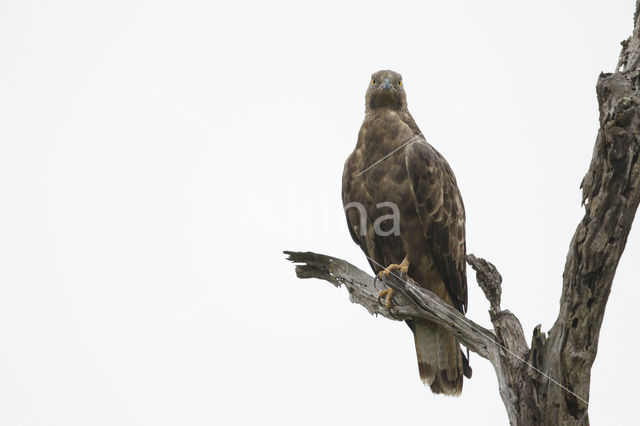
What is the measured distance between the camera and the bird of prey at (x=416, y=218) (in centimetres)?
611

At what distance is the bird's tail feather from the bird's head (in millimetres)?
2314

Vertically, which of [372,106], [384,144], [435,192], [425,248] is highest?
[372,106]

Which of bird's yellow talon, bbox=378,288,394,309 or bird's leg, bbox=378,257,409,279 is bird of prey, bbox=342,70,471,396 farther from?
bird's yellow talon, bbox=378,288,394,309

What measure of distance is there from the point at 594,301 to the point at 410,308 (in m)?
2.07

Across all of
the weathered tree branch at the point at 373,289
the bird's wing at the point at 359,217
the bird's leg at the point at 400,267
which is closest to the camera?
the weathered tree branch at the point at 373,289

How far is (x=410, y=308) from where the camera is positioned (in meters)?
5.66

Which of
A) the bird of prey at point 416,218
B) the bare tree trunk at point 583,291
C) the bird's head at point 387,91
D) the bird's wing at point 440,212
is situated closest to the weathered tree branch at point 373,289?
the bird of prey at point 416,218

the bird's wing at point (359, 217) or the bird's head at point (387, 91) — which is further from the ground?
the bird's head at point (387, 91)

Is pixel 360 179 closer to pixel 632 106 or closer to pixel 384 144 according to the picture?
pixel 384 144

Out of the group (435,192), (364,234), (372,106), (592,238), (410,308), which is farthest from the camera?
(372,106)

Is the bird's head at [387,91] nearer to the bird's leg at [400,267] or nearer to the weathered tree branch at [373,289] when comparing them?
the bird's leg at [400,267]

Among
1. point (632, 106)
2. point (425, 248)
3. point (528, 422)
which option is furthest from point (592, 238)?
point (425, 248)

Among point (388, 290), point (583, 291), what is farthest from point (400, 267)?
point (583, 291)

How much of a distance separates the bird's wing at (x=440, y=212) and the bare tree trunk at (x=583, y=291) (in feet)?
4.71
